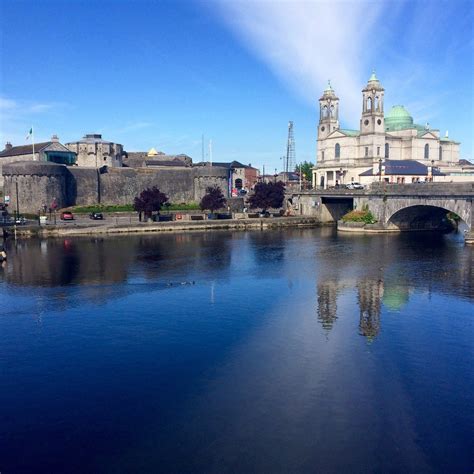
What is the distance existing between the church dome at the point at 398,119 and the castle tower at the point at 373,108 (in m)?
10.4

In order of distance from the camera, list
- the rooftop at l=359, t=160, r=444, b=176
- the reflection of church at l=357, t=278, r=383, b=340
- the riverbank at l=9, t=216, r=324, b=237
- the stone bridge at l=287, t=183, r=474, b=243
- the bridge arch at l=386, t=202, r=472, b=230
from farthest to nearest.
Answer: the rooftop at l=359, t=160, r=444, b=176, the bridge arch at l=386, t=202, r=472, b=230, the riverbank at l=9, t=216, r=324, b=237, the stone bridge at l=287, t=183, r=474, b=243, the reflection of church at l=357, t=278, r=383, b=340

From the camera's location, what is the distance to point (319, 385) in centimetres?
1941

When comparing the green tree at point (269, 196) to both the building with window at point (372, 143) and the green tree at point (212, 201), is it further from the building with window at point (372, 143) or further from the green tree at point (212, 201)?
the building with window at point (372, 143)

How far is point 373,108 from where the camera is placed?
112 meters

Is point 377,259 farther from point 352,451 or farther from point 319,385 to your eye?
point 352,451

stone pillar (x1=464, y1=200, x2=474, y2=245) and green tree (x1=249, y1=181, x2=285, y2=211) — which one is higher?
green tree (x1=249, y1=181, x2=285, y2=211)

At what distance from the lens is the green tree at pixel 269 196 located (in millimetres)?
90000

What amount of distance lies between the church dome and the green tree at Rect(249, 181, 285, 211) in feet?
147

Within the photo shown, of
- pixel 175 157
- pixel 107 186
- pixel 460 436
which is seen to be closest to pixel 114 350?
pixel 460 436

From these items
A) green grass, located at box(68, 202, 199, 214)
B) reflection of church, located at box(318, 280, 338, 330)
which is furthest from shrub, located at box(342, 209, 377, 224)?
reflection of church, located at box(318, 280, 338, 330)

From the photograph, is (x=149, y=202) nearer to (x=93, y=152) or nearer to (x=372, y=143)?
(x=93, y=152)

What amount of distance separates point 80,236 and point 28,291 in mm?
31014

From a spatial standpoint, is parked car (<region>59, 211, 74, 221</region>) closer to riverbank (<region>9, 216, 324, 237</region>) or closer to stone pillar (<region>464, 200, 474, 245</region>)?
riverbank (<region>9, 216, 324, 237</region>)

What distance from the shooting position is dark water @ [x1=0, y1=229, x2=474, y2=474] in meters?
15.3
